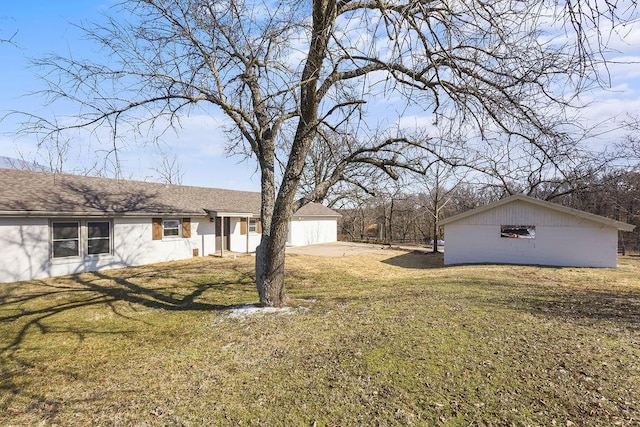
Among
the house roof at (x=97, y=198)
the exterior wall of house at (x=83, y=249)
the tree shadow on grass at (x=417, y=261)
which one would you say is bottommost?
the tree shadow on grass at (x=417, y=261)

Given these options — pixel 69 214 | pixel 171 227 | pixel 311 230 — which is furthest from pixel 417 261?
pixel 69 214

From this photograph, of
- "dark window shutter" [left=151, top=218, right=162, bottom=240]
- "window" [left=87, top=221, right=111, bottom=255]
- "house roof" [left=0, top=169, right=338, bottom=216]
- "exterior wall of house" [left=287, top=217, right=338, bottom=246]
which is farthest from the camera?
"exterior wall of house" [left=287, top=217, right=338, bottom=246]

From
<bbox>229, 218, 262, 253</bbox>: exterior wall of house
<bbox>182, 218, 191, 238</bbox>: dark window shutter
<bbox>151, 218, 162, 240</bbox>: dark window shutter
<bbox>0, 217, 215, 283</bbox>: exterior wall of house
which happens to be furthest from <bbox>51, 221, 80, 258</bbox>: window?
<bbox>229, 218, 262, 253</bbox>: exterior wall of house

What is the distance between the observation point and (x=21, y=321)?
7.47 metres

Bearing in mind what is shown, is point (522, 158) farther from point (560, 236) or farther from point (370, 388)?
point (560, 236)

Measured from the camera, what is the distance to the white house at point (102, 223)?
38.4 feet

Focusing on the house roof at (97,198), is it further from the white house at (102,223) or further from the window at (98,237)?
the window at (98,237)

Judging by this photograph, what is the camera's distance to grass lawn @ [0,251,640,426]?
3.45 metres

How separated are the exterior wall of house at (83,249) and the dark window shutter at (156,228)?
0.46ft

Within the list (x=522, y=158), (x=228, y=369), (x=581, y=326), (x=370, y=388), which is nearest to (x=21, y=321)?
(x=228, y=369)

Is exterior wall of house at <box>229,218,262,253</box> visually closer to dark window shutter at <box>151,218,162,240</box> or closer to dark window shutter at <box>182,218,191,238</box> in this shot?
dark window shutter at <box>182,218,191,238</box>

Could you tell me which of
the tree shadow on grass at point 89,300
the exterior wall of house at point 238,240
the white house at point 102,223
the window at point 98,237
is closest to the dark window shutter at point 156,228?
the white house at point 102,223

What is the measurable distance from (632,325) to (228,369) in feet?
21.5

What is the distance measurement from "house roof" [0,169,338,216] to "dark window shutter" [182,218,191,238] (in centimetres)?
53
